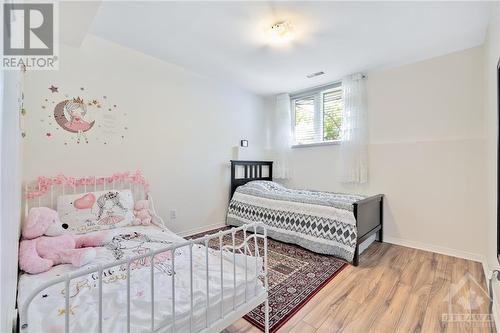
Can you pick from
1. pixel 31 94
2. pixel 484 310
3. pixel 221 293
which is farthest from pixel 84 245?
pixel 484 310

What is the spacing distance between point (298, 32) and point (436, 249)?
297cm

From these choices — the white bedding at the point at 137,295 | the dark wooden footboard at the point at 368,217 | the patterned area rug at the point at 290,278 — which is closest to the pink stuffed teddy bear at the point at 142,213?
the white bedding at the point at 137,295

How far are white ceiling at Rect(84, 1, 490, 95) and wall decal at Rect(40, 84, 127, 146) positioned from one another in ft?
2.37

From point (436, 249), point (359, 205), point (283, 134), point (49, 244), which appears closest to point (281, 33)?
point (359, 205)

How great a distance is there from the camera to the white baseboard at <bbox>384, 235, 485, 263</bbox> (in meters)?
2.45

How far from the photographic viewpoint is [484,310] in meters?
1.63

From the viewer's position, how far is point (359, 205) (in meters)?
2.42

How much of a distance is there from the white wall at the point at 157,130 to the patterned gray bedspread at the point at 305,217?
1.78ft

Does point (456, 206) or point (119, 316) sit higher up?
point (456, 206)

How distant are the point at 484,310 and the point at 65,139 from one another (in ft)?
12.6

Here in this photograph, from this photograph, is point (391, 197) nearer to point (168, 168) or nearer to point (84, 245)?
point (168, 168)

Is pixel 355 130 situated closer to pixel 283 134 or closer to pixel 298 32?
pixel 283 134
